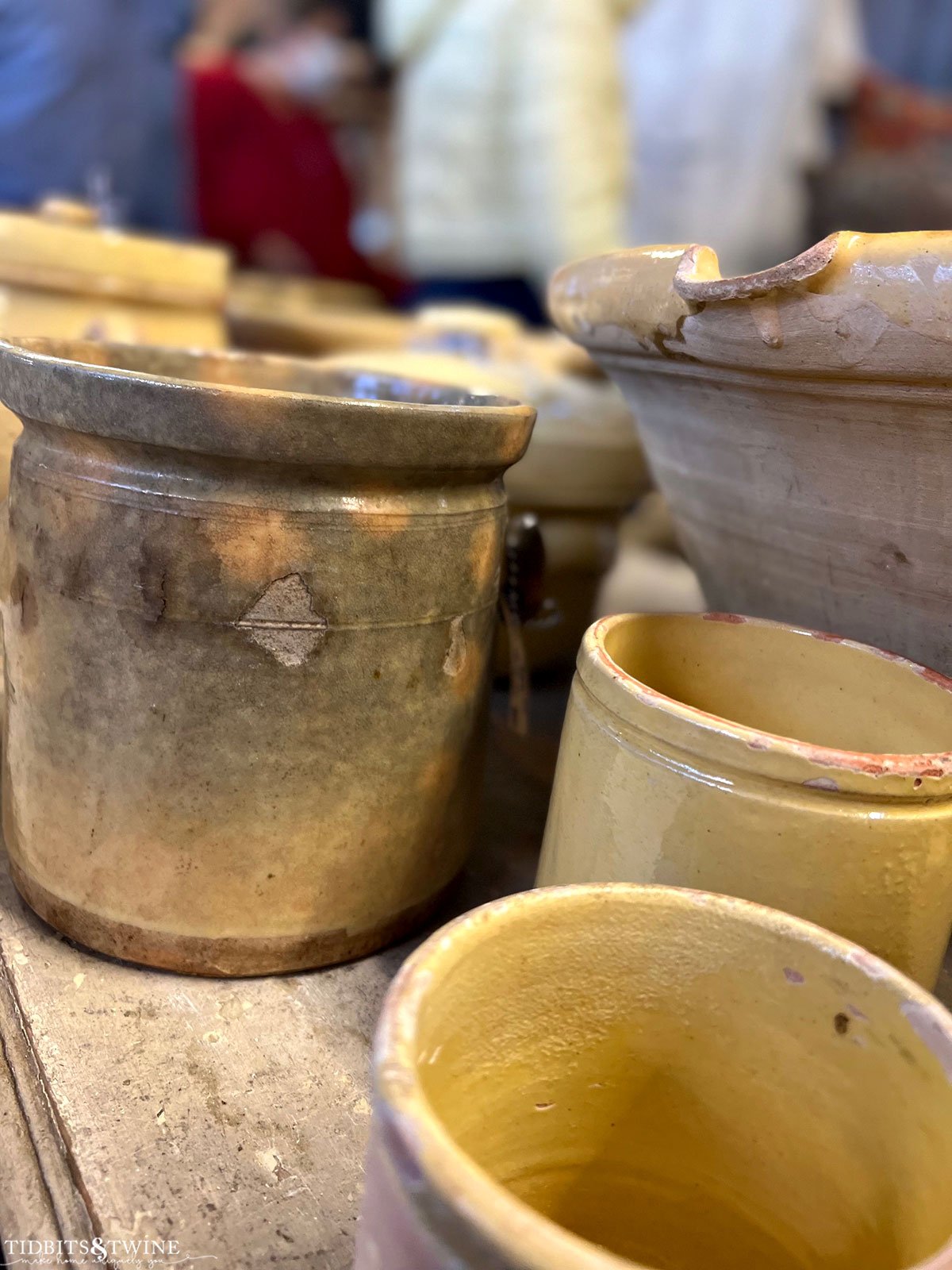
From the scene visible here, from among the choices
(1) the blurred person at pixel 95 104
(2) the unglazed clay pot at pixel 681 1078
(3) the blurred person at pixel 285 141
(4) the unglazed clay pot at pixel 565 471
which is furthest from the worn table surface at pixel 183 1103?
(3) the blurred person at pixel 285 141

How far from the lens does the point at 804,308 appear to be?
0.48 meters

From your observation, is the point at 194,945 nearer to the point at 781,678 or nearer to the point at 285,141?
the point at 781,678

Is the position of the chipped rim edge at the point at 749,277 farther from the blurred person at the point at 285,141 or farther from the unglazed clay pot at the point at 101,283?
the blurred person at the point at 285,141

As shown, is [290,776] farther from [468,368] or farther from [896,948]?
[468,368]

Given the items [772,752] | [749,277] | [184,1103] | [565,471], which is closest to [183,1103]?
[184,1103]

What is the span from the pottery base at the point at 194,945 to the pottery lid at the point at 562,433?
53cm

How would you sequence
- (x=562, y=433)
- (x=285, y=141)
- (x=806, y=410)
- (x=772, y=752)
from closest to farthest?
(x=772, y=752) < (x=806, y=410) < (x=562, y=433) < (x=285, y=141)

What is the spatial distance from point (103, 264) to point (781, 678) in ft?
2.63

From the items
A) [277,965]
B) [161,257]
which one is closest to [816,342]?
[277,965]

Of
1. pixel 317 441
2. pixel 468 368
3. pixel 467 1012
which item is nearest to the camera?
pixel 467 1012

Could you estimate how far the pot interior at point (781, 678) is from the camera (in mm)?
611

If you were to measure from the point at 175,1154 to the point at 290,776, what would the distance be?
193mm

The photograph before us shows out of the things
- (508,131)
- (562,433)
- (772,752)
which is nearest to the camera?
(772,752)

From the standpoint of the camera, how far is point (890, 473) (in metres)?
0.57
